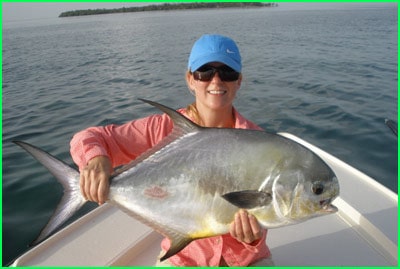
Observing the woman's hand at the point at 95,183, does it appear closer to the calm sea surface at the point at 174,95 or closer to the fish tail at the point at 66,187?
the fish tail at the point at 66,187

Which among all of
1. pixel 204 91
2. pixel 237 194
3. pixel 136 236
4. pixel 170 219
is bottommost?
pixel 136 236

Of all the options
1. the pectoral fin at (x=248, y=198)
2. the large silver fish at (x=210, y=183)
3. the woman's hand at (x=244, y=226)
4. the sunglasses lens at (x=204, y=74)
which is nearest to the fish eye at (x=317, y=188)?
the large silver fish at (x=210, y=183)

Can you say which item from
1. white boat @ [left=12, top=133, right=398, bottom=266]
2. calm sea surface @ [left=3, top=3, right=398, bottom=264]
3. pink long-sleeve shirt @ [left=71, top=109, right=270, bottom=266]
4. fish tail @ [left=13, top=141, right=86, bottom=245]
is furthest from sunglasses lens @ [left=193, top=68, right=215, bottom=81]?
calm sea surface @ [left=3, top=3, right=398, bottom=264]

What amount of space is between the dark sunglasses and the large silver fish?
0.60 meters

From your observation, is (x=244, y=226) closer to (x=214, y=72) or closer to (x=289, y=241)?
(x=214, y=72)

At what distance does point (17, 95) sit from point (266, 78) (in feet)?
25.3

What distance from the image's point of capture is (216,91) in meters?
2.32

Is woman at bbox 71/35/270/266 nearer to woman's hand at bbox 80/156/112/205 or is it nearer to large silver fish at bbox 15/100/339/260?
woman's hand at bbox 80/156/112/205

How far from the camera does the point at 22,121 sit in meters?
8.30

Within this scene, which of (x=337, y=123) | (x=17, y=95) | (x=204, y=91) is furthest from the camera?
(x=17, y=95)

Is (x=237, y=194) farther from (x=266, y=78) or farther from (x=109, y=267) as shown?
(x=266, y=78)

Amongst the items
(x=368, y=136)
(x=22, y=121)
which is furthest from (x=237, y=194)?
(x=22, y=121)

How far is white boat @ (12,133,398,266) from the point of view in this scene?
2.73 m

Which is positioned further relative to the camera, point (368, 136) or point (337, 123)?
point (337, 123)
